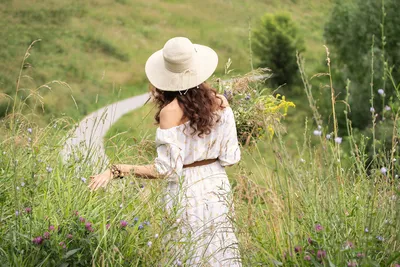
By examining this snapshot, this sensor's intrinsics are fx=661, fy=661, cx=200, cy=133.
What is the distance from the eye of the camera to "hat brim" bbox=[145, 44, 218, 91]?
12.8ft

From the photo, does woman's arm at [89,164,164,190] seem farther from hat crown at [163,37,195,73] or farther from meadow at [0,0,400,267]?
hat crown at [163,37,195,73]

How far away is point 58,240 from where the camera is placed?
11.1ft

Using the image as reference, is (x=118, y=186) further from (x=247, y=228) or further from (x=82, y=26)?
(x=82, y=26)

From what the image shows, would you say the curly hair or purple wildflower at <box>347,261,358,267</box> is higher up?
the curly hair

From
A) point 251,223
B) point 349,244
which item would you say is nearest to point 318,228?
point 349,244

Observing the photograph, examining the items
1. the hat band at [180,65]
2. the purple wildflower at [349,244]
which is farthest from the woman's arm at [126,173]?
the purple wildflower at [349,244]

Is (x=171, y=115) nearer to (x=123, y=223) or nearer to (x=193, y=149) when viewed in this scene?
(x=193, y=149)

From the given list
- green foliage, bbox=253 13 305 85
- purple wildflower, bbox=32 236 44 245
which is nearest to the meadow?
purple wildflower, bbox=32 236 44 245

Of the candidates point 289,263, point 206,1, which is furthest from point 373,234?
point 206,1

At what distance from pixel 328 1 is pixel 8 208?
2185 inches

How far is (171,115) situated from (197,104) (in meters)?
0.16

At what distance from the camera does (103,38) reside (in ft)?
124

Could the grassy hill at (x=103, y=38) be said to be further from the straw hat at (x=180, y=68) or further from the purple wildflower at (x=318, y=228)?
the purple wildflower at (x=318, y=228)

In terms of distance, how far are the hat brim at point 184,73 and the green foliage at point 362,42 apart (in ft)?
58.9
